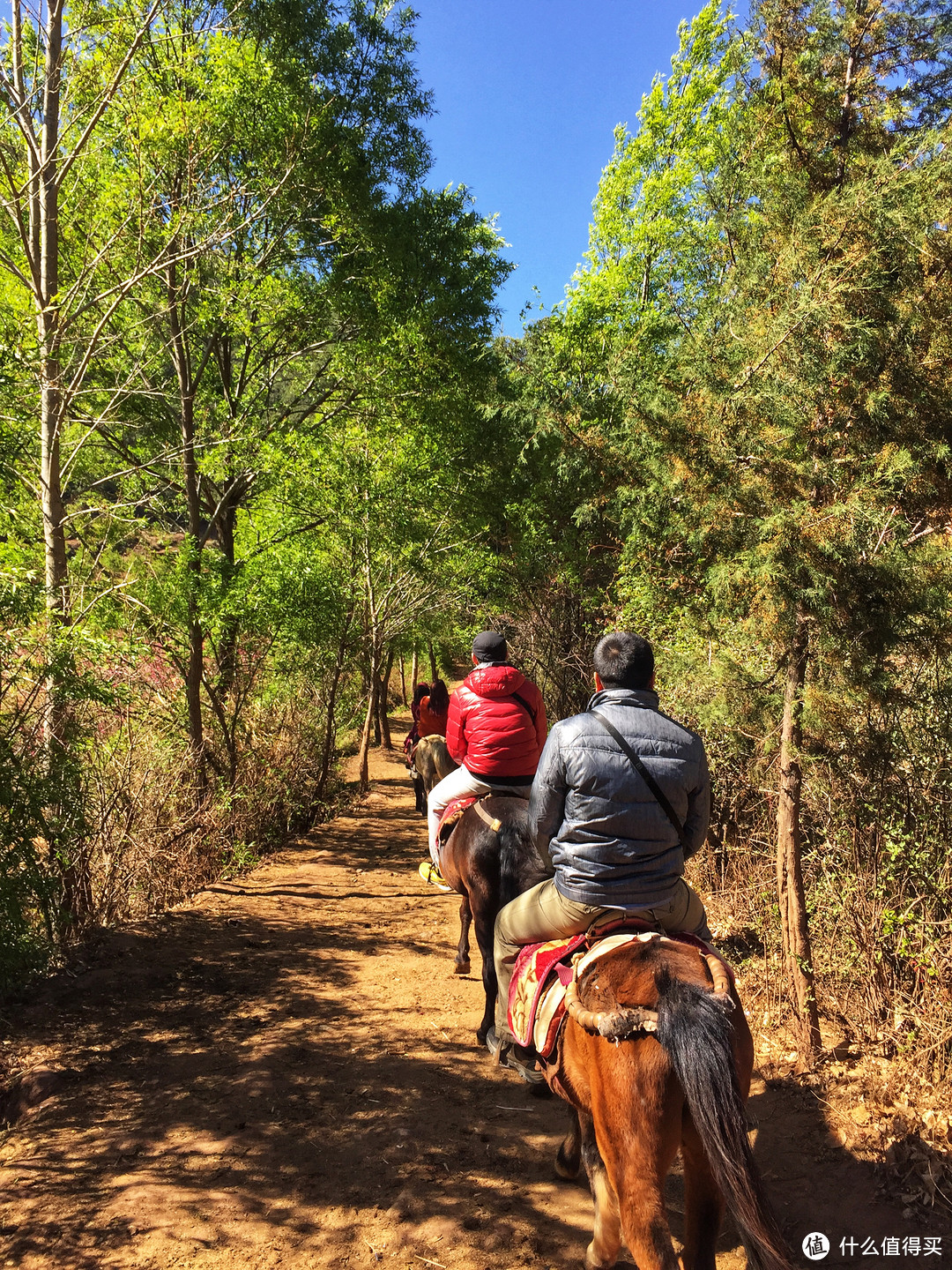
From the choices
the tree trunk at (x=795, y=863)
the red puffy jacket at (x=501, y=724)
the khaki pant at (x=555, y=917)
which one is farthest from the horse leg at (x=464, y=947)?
the tree trunk at (x=795, y=863)

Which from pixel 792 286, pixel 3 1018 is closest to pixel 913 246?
pixel 792 286

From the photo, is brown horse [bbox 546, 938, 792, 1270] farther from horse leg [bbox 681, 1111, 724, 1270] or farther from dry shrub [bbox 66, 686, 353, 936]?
dry shrub [bbox 66, 686, 353, 936]

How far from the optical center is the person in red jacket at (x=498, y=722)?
555 centimetres

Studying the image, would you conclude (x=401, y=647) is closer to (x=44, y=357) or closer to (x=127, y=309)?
(x=127, y=309)

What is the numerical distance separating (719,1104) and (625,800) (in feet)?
3.44

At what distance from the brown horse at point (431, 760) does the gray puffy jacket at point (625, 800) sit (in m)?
6.87

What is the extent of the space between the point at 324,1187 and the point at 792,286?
221 inches

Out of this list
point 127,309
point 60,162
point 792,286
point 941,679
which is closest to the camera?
point 792,286

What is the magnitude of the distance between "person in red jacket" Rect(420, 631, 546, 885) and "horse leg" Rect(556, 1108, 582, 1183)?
2204mm

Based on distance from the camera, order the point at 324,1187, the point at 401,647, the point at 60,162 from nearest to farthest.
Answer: the point at 324,1187, the point at 60,162, the point at 401,647

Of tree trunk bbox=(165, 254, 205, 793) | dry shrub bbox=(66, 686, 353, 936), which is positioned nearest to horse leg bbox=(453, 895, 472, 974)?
dry shrub bbox=(66, 686, 353, 936)

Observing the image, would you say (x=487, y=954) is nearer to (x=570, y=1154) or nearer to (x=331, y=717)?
(x=570, y=1154)

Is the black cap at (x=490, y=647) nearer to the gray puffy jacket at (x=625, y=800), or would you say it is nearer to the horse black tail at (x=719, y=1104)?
the gray puffy jacket at (x=625, y=800)

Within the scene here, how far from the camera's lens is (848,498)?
390 centimetres
